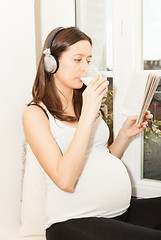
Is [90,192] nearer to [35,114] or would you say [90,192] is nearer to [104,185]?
[104,185]

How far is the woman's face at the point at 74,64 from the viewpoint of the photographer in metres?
1.27

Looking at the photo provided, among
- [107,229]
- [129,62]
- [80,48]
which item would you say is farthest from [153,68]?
[107,229]

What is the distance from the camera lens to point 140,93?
1.21 meters

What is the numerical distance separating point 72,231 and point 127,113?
531mm

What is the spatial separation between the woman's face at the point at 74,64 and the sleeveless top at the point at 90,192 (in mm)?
162

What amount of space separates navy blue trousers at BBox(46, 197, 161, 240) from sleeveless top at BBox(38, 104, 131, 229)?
0.04m

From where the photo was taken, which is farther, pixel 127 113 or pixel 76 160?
pixel 127 113

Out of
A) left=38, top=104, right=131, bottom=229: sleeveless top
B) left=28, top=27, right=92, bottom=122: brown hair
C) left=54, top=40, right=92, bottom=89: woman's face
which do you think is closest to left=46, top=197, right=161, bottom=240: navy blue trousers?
left=38, top=104, right=131, bottom=229: sleeveless top

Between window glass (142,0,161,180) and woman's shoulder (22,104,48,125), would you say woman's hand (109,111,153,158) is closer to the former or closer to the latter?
window glass (142,0,161,180)

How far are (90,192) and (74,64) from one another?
53 cm

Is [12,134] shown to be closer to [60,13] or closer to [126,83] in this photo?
[126,83]

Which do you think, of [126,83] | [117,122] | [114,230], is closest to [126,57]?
[126,83]

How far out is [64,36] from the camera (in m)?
1.28

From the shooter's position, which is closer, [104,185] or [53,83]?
[104,185]
